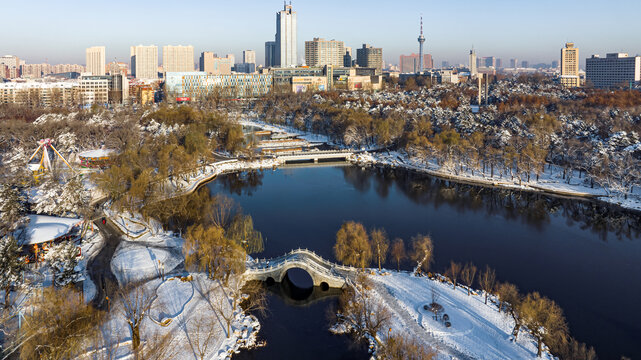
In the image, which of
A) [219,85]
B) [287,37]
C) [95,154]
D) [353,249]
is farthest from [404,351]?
[287,37]

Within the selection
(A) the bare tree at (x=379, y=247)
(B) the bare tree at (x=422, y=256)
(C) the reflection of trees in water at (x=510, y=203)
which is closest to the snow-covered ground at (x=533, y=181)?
(C) the reflection of trees in water at (x=510, y=203)

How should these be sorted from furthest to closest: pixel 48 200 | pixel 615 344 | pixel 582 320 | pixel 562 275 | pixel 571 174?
pixel 571 174 → pixel 48 200 → pixel 562 275 → pixel 582 320 → pixel 615 344

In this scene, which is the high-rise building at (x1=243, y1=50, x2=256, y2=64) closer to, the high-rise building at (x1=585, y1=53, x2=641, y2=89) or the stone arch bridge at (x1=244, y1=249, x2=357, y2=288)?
the high-rise building at (x1=585, y1=53, x2=641, y2=89)

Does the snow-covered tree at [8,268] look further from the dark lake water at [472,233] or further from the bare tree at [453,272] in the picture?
the bare tree at [453,272]

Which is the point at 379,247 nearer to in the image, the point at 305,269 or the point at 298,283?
the point at 305,269

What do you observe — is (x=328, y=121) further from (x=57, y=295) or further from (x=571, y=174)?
(x=57, y=295)

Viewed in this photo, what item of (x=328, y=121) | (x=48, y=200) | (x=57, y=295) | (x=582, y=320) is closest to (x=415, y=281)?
(x=582, y=320)
